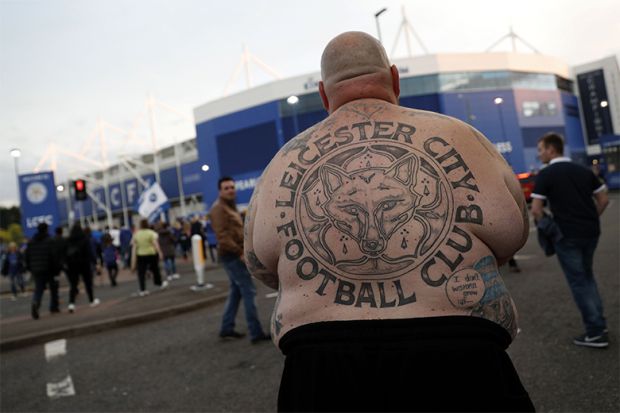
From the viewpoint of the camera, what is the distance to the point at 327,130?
1.67 metres

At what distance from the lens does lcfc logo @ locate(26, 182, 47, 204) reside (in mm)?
15867

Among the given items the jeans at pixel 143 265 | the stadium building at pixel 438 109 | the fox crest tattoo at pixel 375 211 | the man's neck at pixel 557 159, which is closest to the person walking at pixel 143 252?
the jeans at pixel 143 265

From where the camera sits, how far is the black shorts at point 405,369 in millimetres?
1244

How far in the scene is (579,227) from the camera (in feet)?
12.6

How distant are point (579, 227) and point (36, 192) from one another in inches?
675

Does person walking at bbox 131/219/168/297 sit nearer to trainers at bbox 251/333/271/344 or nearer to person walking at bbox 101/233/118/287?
person walking at bbox 101/233/118/287

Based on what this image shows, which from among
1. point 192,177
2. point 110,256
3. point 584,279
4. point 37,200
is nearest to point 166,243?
point 110,256

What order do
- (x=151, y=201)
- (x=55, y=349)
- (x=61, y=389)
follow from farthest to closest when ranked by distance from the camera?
(x=151, y=201) → (x=55, y=349) → (x=61, y=389)

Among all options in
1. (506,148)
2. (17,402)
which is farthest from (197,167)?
(17,402)

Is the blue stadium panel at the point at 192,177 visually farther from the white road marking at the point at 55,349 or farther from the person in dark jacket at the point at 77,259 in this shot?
the white road marking at the point at 55,349

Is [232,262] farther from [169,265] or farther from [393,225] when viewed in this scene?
[169,265]

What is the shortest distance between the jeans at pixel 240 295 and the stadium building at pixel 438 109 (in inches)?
1448

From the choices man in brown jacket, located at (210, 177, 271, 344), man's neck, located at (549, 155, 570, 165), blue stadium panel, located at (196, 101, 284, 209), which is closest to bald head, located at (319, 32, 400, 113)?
man's neck, located at (549, 155, 570, 165)

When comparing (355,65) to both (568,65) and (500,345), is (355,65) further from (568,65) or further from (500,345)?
(568,65)
